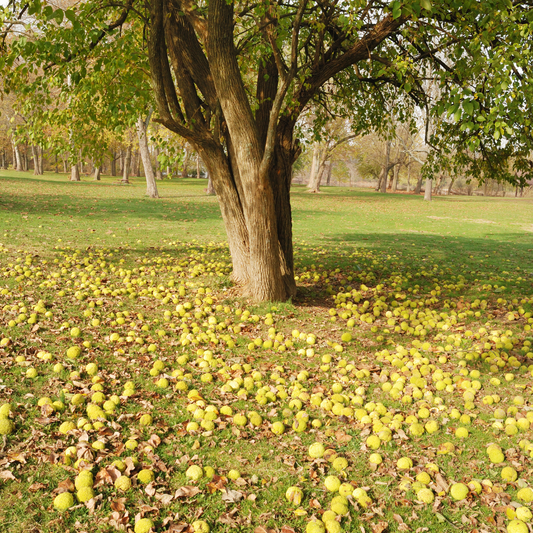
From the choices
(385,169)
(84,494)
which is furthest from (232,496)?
(385,169)

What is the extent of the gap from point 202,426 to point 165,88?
5354 mm

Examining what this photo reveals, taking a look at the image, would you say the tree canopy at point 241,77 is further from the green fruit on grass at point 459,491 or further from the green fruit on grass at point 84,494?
the green fruit on grass at point 84,494

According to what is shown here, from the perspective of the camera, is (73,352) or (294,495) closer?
(294,495)

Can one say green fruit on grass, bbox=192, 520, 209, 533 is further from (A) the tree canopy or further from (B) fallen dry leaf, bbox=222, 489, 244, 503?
(A) the tree canopy

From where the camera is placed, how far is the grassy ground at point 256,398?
317cm

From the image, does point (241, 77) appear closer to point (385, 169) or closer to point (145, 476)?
point (145, 476)

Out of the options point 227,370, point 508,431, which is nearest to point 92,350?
point 227,370

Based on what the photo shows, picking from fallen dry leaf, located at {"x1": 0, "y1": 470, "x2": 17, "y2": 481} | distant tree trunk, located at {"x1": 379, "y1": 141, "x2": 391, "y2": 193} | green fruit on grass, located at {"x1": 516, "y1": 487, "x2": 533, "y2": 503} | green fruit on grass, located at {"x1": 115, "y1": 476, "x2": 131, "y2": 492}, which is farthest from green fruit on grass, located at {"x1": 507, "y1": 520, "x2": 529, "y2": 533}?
distant tree trunk, located at {"x1": 379, "y1": 141, "x2": 391, "y2": 193}

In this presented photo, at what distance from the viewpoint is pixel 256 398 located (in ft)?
15.0

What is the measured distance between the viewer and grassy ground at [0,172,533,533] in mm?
3174

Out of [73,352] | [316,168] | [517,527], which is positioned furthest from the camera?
[316,168]

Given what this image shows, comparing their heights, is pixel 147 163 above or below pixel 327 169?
below

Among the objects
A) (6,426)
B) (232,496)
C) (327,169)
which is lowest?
(232,496)

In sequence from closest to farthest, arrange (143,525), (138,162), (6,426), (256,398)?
(143,525) < (6,426) < (256,398) < (138,162)
